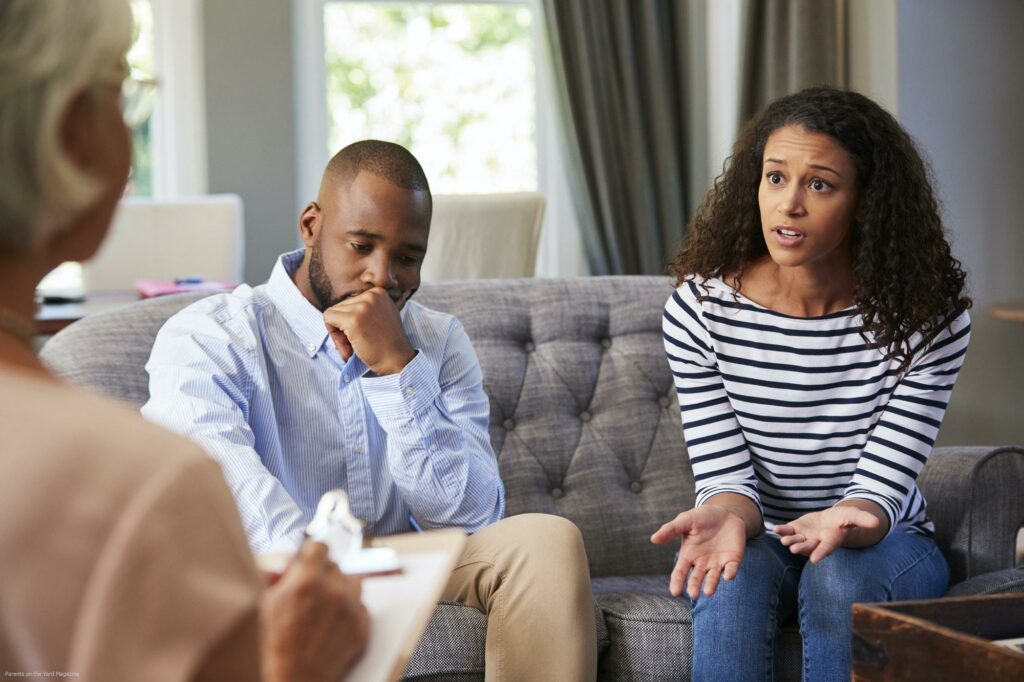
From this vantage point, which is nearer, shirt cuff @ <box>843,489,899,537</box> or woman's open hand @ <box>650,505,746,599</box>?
woman's open hand @ <box>650,505,746,599</box>

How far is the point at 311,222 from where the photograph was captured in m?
1.90

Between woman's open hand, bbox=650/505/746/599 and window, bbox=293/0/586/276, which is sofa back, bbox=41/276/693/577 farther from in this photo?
window, bbox=293/0/586/276

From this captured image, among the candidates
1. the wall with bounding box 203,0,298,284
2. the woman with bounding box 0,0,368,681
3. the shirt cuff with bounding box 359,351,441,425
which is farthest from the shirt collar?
the wall with bounding box 203,0,298,284

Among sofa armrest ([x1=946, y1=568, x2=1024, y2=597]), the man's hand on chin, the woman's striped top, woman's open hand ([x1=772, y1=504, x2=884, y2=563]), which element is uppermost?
the man's hand on chin

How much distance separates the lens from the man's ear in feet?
6.21

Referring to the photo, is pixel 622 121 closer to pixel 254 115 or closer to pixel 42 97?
pixel 254 115

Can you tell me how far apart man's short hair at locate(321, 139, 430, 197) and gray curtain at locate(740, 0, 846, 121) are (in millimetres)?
2524

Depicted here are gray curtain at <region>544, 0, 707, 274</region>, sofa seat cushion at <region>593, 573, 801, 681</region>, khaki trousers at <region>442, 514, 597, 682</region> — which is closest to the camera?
khaki trousers at <region>442, 514, 597, 682</region>

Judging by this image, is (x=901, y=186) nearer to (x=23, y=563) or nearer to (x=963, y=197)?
(x=23, y=563)

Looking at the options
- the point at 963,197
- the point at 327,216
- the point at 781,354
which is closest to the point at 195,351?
the point at 327,216

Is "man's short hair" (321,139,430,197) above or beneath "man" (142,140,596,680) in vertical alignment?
above

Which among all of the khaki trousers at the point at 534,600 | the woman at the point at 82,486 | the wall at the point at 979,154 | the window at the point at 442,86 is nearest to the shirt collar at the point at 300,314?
the khaki trousers at the point at 534,600

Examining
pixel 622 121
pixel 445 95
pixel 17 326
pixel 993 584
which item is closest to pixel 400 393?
pixel 993 584

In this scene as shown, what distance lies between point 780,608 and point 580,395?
629 millimetres
